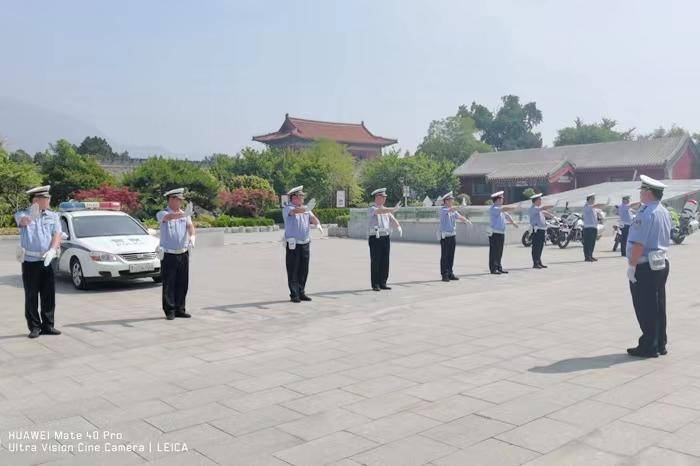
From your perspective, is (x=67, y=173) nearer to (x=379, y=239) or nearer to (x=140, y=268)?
(x=140, y=268)

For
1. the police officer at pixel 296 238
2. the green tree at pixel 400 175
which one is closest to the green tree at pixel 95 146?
the green tree at pixel 400 175

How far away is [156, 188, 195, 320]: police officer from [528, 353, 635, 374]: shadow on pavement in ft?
15.2

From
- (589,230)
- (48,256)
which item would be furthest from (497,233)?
(48,256)

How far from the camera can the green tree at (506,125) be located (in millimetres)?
77375

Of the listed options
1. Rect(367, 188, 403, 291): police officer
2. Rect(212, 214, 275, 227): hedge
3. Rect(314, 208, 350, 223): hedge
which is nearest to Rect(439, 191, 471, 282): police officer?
Rect(367, 188, 403, 291): police officer

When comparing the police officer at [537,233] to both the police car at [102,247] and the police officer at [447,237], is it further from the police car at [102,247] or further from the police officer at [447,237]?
the police car at [102,247]

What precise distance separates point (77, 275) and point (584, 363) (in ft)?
27.8

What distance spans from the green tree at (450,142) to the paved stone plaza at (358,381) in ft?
162

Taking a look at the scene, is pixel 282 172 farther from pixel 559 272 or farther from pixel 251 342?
pixel 251 342

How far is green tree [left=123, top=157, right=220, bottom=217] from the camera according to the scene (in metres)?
28.7

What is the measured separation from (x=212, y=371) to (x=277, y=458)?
2.09 metres

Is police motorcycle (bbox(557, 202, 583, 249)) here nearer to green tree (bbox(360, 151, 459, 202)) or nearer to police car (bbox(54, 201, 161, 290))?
police car (bbox(54, 201, 161, 290))

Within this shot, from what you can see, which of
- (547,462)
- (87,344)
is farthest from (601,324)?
(87,344)

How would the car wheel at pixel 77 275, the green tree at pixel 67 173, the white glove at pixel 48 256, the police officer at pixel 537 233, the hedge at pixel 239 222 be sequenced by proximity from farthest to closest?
1. the hedge at pixel 239 222
2. the green tree at pixel 67 173
3. the police officer at pixel 537 233
4. the car wheel at pixel 77 275
5. the white glove at pixel 48 256
